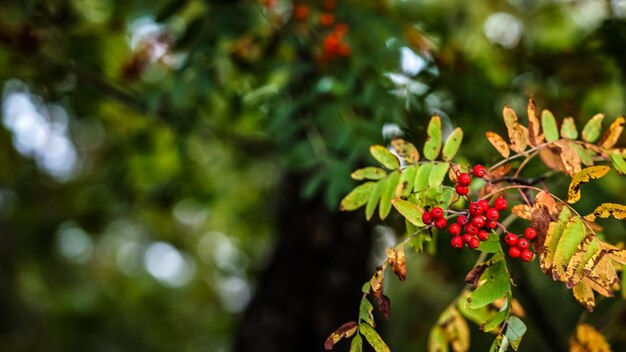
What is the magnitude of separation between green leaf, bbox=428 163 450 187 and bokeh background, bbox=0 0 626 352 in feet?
2.30

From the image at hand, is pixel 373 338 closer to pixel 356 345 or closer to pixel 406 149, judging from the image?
pixel 356 345

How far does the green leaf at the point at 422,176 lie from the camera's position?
1171 mm

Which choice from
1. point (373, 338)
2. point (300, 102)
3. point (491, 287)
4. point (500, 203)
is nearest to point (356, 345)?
point (373, 338)

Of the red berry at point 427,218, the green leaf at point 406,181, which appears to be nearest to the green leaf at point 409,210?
the red berry at point 427,218

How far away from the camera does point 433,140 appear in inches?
49.9

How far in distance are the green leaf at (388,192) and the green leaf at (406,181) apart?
3cm

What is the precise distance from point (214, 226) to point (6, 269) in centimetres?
257

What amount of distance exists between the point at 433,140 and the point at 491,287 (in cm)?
35

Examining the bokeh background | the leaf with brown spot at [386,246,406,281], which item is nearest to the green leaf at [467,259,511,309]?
the leaf with brown spot at [386,246,406,281]

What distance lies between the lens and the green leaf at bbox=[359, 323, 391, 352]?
1.07 m

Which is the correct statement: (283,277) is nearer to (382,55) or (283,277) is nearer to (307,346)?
(307,346)

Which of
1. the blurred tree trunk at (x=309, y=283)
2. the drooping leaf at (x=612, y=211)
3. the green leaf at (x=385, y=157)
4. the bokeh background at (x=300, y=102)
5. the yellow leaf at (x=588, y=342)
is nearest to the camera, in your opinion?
the drooping leaf at (x=612, y=211)

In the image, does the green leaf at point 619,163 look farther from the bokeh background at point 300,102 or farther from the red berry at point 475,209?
the bokeh background at point 300,102

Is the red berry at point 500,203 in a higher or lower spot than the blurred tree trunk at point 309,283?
lower
